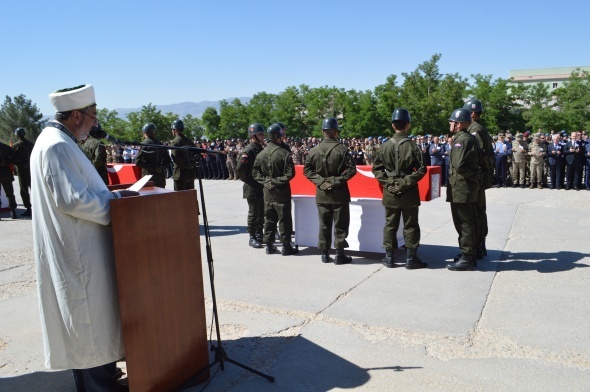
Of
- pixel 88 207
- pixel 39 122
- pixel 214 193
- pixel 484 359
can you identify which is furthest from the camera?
pixel 39 122

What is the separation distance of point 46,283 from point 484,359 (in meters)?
3.31

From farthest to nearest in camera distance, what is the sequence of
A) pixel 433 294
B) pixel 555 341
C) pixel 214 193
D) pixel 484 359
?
pixel 214 193
pixel 433 294
pixel 555 341
pixel 484 359

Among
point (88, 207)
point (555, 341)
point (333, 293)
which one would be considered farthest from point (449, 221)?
point (88, 207)

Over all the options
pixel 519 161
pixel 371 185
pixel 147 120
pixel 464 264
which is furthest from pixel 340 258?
pixel 147 120

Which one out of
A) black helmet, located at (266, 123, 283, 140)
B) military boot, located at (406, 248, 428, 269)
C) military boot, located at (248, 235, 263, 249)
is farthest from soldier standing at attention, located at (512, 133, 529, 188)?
black helmet, located at (266, 123, 283, 140)

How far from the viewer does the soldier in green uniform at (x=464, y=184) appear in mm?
6324

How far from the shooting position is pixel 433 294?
5.59 metres

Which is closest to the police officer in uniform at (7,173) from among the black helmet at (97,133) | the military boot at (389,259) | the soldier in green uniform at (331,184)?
the soldier in green uniform at (331,184)

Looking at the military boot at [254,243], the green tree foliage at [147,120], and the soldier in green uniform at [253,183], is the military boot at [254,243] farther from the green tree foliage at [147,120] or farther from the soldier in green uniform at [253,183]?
the green tree foliage at [147,120]

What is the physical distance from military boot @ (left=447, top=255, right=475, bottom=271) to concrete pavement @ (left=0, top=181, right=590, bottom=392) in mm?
116

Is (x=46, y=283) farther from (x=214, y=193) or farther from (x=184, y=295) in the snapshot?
(x=214, y=193)

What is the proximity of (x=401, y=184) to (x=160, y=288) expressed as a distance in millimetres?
4076

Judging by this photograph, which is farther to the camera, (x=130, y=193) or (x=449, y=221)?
(x=449, y=221)

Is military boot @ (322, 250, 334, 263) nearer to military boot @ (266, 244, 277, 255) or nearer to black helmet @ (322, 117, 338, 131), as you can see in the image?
military boot @ (266, 244, 277, 255)
